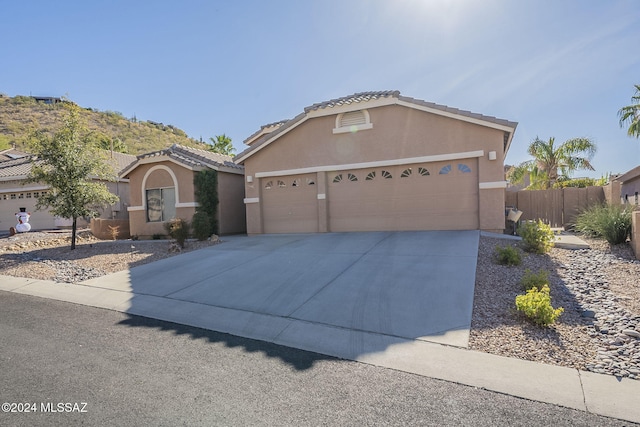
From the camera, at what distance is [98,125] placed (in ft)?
182

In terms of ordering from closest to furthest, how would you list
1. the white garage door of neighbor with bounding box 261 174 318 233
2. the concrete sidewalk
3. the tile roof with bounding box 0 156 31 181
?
1. the concrete sidewalk
2. the white garage door of neighbor with bounding box 261 174 318 233
3. the tile roof with bounding box 0 156 31 181

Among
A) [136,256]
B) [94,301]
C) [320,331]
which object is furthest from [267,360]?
[136,256]

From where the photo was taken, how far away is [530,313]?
4656 mm

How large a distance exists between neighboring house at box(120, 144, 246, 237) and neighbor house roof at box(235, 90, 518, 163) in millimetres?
2045

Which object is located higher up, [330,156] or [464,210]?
[330,156]

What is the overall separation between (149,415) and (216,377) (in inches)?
29.6

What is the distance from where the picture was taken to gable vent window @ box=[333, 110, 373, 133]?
12688 mm

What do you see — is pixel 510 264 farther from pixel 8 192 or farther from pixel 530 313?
pixel 8 192

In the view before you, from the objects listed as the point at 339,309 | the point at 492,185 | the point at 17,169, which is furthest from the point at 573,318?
the point at 17,169

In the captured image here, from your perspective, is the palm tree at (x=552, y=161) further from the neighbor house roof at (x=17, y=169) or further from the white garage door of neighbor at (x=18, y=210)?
the white garage door of neighbor at (x=18, y=210)

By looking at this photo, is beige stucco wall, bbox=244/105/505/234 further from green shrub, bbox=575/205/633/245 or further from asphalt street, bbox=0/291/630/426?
asphalt street, bbox=0/291/630/426

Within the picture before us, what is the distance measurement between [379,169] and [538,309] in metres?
8.59

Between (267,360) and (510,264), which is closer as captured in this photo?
(267,360)

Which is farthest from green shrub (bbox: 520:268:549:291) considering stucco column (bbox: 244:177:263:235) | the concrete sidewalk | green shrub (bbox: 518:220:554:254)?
stucco column (bbox: 244:177:263:235)
